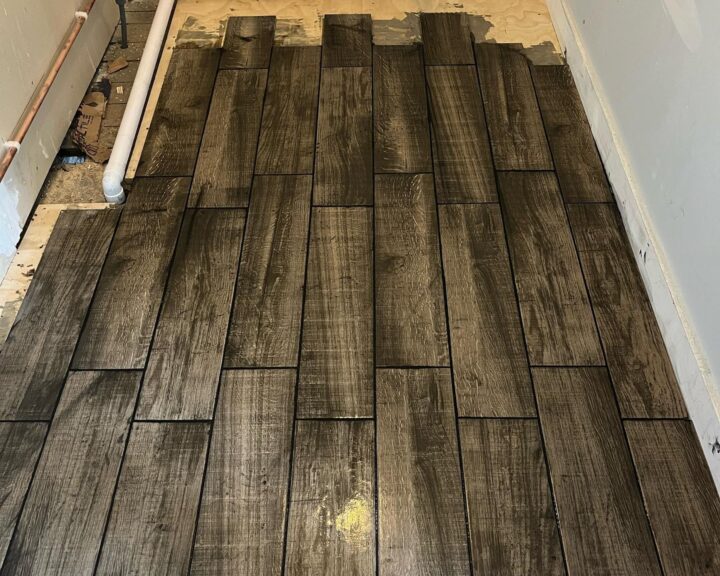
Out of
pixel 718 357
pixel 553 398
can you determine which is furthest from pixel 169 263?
pixel 718 357

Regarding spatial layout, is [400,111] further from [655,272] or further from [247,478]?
[247,478]

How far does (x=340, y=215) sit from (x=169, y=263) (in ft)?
1.50

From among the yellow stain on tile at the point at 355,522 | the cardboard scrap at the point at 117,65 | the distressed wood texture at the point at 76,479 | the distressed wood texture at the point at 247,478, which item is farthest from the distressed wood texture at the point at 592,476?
the cardboard scrap at the point at 117,65

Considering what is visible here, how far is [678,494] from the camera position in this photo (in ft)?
4.61

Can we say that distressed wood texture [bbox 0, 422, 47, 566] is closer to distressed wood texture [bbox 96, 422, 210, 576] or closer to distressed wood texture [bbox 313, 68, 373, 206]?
distressed wood texture [bbox 96, 422, 210, 576]

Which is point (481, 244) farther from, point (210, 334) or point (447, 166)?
point (210, 334)

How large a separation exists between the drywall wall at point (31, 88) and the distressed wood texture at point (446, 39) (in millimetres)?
1124

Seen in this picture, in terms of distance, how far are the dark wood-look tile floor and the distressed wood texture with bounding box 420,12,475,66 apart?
208 millimetres

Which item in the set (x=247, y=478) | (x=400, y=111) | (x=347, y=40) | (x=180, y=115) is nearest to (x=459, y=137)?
(x=400, y=111)

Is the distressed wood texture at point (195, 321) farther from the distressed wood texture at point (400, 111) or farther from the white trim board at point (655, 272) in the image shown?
the white trim board at point (655, 272)

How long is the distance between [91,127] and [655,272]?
5.45 feet

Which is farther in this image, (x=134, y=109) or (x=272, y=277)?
(x=134, y=109)

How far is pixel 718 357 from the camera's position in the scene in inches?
56.7

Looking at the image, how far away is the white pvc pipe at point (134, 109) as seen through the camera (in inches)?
77.5
